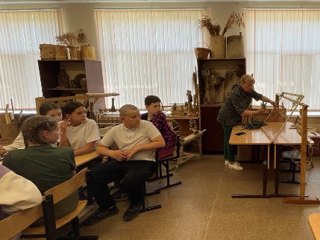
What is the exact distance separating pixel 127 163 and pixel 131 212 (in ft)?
1.57

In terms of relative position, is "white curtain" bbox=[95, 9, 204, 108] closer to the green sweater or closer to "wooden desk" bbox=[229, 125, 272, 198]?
"wooden desk" bbox=[229, 125, 272, 198]

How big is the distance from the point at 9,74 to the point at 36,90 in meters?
0.56

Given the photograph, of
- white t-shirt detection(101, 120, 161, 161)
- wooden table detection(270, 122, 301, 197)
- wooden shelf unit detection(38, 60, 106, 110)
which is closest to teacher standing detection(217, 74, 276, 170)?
wooden table detection(270, 122, 301, 197)

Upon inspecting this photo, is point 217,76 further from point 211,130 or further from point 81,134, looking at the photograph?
point 81,134

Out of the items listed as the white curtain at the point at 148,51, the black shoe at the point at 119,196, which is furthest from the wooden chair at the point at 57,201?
the white curtain at the point at 148,51

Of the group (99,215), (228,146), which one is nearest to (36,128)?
(99,215)

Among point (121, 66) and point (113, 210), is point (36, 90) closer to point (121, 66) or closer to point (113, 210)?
point (121, 66)

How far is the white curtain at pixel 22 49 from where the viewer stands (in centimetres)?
482

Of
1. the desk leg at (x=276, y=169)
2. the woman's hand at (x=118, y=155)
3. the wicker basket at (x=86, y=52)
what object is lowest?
the desk leg at (x=276, y=169)

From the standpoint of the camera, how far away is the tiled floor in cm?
237

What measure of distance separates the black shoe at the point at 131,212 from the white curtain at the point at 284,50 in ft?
10.1

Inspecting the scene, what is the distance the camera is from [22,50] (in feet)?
16.3

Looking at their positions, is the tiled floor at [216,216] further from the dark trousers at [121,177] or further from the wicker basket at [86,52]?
the wicker basket at [86,52]

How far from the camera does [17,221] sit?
1.33m
